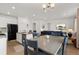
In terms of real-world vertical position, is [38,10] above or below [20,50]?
above

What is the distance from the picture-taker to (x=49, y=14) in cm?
199

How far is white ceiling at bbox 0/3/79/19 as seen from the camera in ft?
5.79

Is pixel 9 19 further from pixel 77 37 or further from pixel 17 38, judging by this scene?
pixel 77 37

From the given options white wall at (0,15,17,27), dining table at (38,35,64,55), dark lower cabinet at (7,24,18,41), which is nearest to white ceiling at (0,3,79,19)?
white wall at (0,15,17,27)

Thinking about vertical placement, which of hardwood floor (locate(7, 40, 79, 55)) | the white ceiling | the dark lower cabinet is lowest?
hardwood floor (locate(7, 40, 79, 55))

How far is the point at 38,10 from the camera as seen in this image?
195 centimetres

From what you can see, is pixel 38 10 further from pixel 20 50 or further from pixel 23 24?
pixel 20 50

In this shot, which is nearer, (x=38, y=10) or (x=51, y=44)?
(x=38, y=10)

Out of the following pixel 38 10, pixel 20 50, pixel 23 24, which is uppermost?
pixel 38 10

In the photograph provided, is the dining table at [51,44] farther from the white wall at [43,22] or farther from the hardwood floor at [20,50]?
the white wall at [43,22]

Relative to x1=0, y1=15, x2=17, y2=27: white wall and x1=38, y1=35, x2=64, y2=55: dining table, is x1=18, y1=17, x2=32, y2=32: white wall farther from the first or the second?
x1=38, y1=35, x2=64, y2=55: dining table

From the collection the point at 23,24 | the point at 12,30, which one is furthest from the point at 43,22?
the point at 12,30

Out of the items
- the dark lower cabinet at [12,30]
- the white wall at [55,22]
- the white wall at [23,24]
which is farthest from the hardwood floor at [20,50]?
the white wall at [55,22]

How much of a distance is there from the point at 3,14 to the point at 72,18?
119cm
